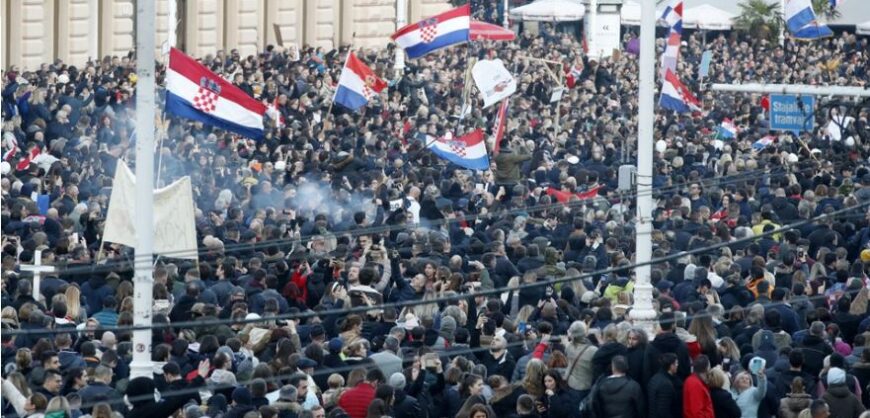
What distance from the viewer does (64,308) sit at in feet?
60.7

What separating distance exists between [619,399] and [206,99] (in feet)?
14.5

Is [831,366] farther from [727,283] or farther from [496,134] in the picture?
[496,134]

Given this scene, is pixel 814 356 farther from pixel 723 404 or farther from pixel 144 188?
pixel 144 188

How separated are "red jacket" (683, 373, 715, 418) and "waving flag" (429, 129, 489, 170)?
12.1 meters

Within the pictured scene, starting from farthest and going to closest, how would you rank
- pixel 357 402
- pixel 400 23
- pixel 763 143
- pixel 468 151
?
pixel 400 23 → pixel 763 143 → pixel 468 151 → pixel 357 402

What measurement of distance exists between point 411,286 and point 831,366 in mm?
5186

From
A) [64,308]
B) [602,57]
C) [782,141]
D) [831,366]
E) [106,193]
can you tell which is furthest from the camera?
[602,57]

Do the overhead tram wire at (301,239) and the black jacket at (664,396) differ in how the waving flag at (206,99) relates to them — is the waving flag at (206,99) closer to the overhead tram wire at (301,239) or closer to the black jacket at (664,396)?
the overhead tram wire at (301,239)

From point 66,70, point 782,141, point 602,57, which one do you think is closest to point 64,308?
point 782,141

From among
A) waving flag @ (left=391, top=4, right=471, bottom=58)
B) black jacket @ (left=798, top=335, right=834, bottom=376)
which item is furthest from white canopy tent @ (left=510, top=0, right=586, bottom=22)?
black jacket @ (left=798, top=335, right=834, bottom=376)

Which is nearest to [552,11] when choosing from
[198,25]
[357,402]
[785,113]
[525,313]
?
[198,25]

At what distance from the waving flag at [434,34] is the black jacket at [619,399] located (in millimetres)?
19689

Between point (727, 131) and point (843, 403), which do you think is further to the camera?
point (727, 131)

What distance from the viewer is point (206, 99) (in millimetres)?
18797
